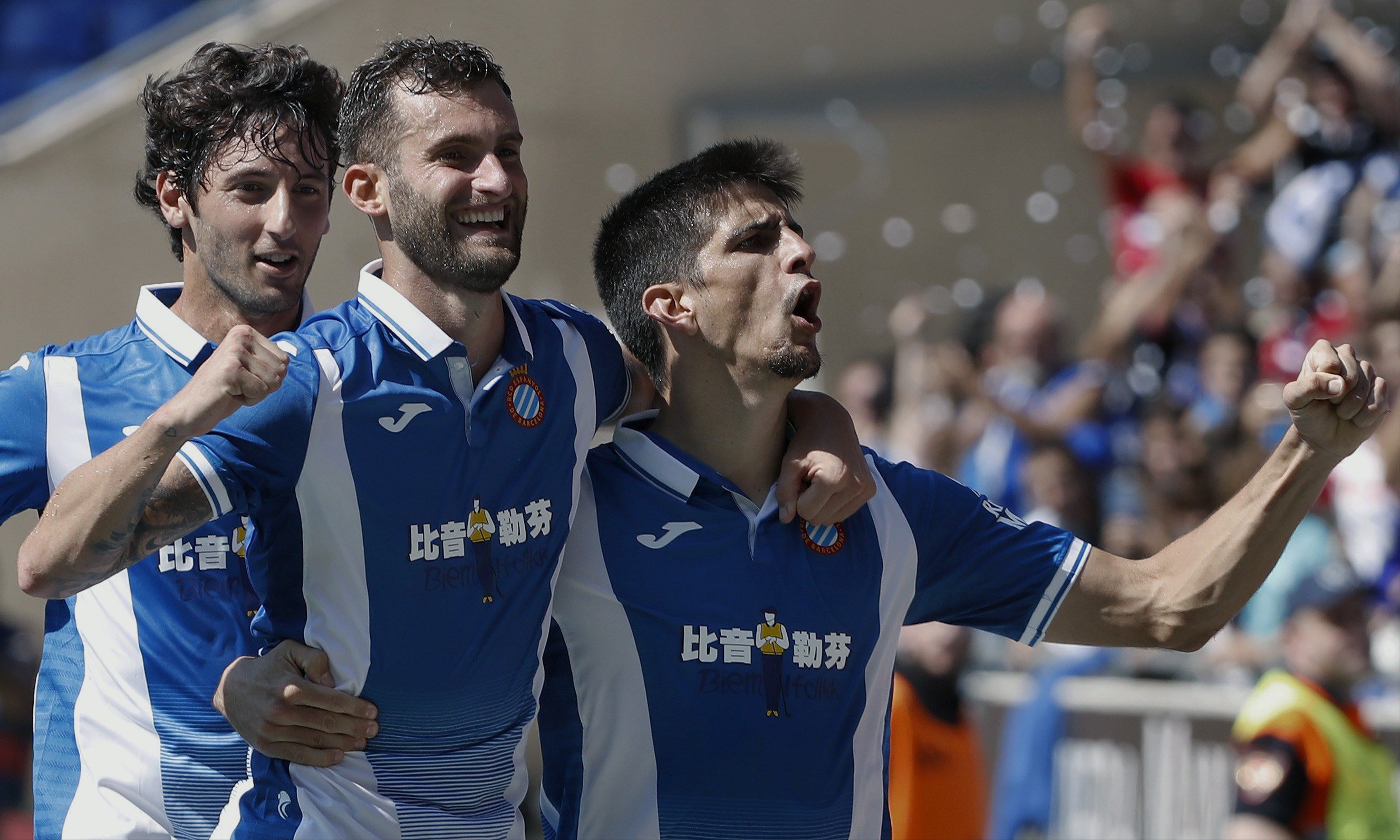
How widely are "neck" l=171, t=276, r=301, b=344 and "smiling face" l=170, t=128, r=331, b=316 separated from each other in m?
0.01

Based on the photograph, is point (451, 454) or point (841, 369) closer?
point (451, 454)

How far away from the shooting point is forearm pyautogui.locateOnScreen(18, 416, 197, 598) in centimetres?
227

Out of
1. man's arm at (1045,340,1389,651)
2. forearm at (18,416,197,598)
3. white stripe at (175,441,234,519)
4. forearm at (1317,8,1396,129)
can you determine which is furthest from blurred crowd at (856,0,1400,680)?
forearm at (18,416,197,598)

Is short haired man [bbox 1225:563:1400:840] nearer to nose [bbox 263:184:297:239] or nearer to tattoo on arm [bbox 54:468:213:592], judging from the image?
nose [bbox 263:184:297:239]

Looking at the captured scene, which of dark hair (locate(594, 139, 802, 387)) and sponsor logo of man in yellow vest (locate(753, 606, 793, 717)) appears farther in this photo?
dark hair (locate(594, 139, 802, 387))

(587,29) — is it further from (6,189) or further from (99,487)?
(99,487)

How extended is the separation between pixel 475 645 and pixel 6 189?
276 inches

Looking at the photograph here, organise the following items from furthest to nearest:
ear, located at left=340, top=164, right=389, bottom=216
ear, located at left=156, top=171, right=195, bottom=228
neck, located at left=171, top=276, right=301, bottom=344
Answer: ear, located at left=156, top=171, right=195, bottom=228, neck, located at left=171, top=276, right=301, bottom=344, ear, located at left=340, top=164, right=389, bottom=216

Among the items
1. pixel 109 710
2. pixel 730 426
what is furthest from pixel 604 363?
pixel 109 710

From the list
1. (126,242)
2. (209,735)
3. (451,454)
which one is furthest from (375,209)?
(126,242)

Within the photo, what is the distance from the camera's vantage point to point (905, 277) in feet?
30.7

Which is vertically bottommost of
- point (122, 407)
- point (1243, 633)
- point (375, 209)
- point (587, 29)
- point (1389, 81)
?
point (1243, 633)

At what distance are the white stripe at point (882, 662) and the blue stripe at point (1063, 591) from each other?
0.28 meters

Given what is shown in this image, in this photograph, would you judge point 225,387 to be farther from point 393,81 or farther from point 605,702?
point 605,702
